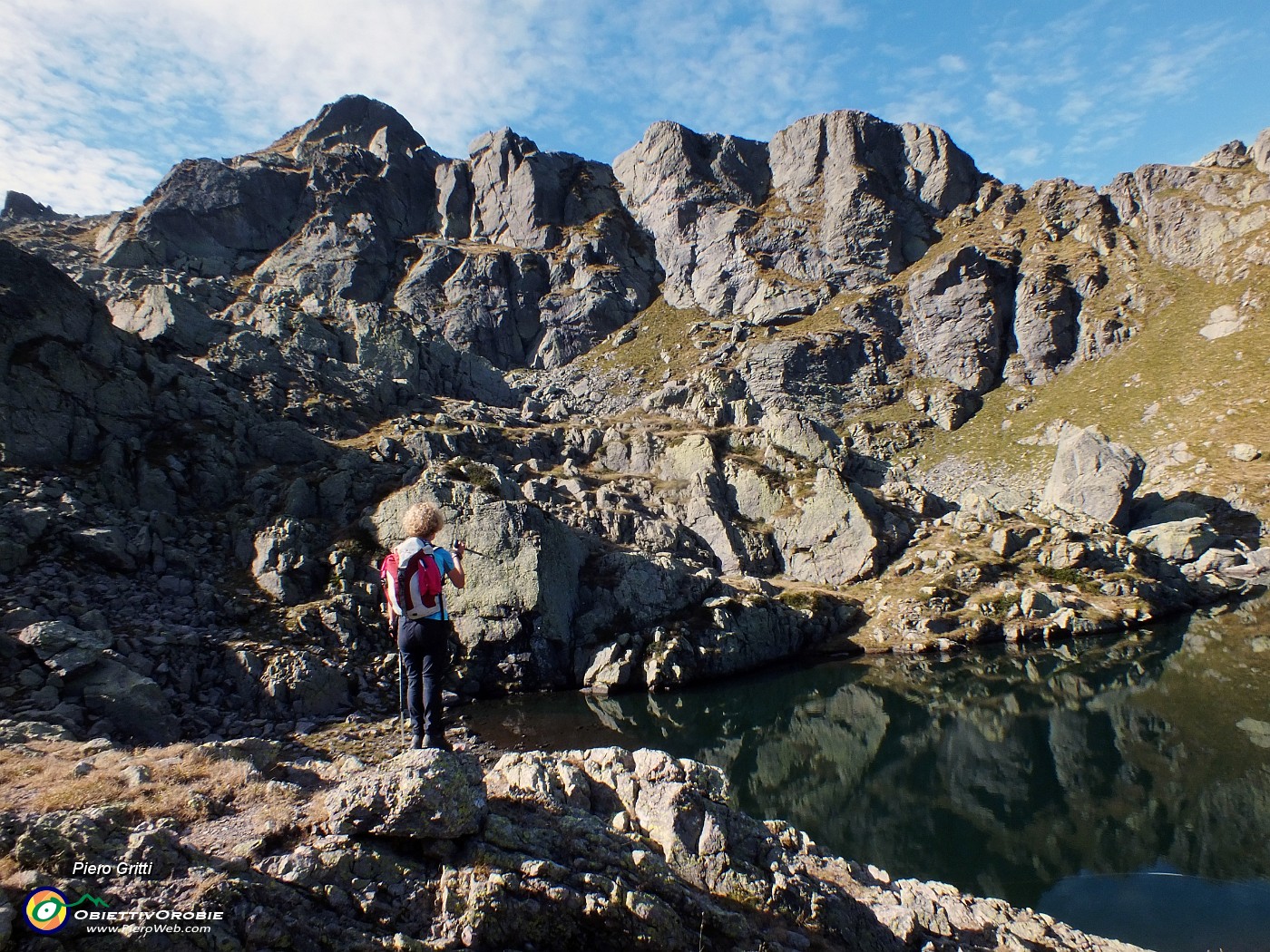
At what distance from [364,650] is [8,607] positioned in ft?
51.4

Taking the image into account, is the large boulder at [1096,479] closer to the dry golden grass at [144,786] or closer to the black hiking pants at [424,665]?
the black hiking pants at [424,665]

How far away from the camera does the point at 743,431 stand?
236 ft

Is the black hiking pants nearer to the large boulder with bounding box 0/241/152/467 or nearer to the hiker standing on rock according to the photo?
the hiker standing on rock

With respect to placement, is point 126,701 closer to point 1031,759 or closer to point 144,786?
point 144,786

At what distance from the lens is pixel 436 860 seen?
770 centimetres

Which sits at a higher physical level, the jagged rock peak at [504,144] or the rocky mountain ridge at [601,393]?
the jagged rock peak at [504,144]

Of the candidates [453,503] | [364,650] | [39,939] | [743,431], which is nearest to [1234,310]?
[743,431]

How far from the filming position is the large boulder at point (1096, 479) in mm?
64750

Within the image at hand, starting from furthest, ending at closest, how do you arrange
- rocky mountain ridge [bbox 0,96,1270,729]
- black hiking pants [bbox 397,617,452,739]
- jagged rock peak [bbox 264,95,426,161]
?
jagged rock peak [bbox 264,95,426,161]
rocky mountain ridge [bbox 0,96,1270,729]
black hiking pants [bbox 397,617,452,739]

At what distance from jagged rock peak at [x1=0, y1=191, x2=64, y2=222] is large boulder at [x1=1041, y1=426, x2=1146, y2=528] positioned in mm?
171539

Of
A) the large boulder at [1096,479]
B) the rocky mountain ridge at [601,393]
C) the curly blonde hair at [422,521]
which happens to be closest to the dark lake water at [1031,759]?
the rocky mountain ridge at [601,393]

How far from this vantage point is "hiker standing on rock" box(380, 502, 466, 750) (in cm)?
940

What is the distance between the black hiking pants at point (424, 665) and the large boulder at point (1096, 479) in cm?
7446

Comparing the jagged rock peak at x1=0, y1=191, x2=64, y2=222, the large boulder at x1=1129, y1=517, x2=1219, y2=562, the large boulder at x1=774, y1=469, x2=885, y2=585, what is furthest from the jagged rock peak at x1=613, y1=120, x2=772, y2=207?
the jagged rock peak at x1=0, y1=191, x2=64, y2=222
